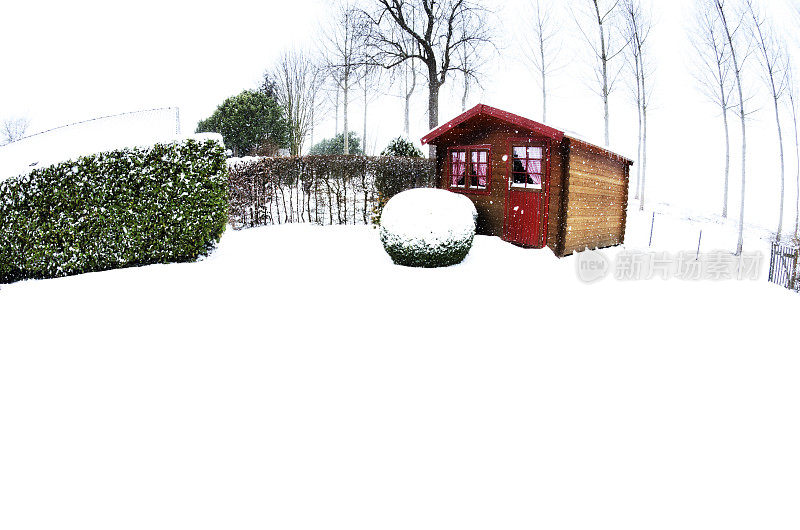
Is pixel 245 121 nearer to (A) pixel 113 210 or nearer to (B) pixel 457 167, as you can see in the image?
(B) pixel 457 167

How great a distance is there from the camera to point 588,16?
22609 millimetres

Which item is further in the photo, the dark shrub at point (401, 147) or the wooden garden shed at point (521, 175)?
the dark shrub at point (401, 147)

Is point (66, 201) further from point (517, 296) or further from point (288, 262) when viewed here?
point (517, 296)

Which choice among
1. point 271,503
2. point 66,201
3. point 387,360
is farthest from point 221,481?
point 66,201

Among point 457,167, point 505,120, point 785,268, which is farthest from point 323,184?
point 785,268

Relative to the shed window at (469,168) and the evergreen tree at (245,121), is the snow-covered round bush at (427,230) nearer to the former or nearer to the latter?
the shed window at (469,168)

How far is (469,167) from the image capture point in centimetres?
1127

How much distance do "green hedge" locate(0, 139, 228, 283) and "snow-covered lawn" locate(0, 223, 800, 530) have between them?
34.6 inches

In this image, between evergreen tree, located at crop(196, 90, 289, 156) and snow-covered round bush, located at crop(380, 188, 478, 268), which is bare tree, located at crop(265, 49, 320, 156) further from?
snow-covered round bush, located at crop(380, 188, 478, 268)

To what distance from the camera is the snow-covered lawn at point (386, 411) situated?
103 inches

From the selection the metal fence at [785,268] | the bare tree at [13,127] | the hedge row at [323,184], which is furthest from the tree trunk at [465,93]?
the bare tree at [13,127]

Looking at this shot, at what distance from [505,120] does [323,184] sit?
19.5ft

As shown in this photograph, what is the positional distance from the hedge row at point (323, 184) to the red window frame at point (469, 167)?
6.98 ft

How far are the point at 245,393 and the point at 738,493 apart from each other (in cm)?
372
